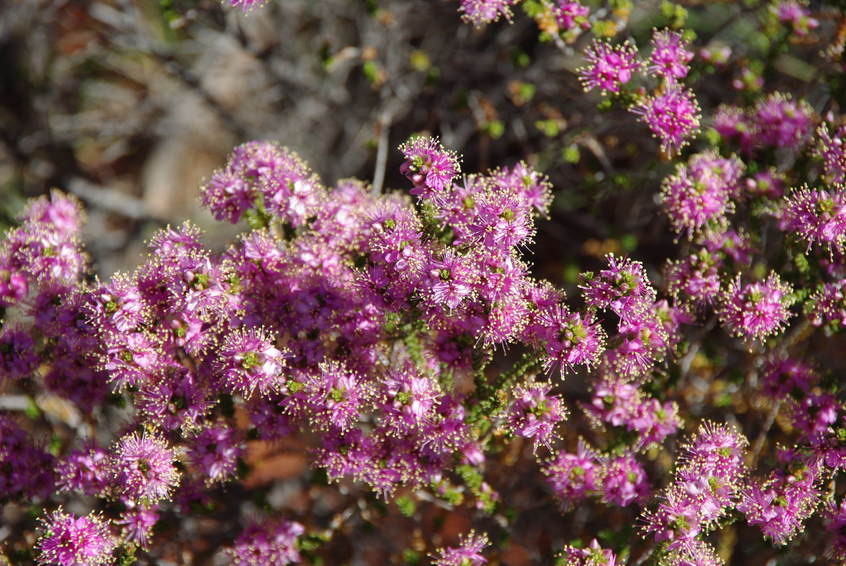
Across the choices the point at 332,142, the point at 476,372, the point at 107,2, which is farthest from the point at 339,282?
the point at 107,2

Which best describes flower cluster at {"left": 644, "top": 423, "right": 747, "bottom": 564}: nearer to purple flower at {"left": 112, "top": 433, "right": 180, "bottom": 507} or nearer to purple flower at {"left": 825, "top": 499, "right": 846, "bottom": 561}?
purple flower at {"left": 825, "top": 499, "right": 846, "bottom": 561}

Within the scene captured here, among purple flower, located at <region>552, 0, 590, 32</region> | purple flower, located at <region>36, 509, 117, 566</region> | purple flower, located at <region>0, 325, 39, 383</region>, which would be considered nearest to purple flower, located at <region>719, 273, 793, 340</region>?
purple flower, located at <region>552, 0, 590, 32</region>

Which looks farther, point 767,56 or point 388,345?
point 767,56

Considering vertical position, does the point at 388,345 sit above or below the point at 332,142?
above

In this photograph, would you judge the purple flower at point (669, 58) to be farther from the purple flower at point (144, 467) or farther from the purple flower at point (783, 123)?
the purple flower at point (144, 467)

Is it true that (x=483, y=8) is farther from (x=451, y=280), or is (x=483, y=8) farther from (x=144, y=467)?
(x=144, y=467)

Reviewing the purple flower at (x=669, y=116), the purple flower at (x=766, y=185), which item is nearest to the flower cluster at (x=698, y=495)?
the purple flower at (x=766, y=185)

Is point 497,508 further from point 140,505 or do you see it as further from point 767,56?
point 767,56
